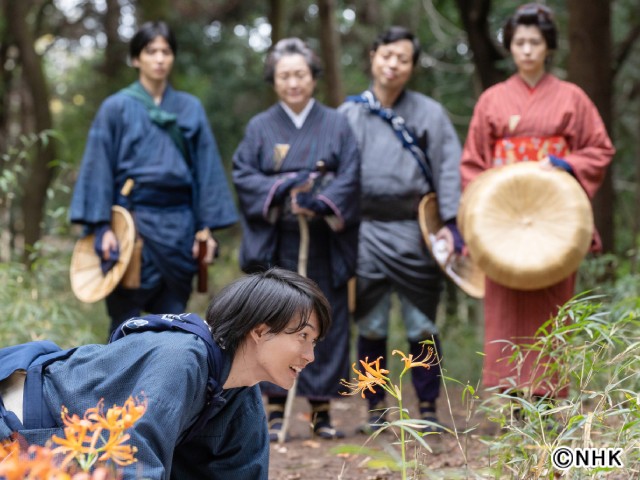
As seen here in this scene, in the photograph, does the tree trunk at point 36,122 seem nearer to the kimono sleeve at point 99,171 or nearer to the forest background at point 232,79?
the forest background at point 232,79

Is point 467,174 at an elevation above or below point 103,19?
below

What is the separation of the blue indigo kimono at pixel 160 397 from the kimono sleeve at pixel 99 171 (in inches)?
91.1

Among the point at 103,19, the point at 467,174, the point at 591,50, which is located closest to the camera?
the point at 467,174

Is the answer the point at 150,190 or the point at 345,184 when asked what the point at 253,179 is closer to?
the point at 345,184

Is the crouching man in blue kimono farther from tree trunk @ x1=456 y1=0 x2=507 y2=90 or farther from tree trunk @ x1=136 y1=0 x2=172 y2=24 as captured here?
tree trunk @ x1=136 y1=0 x2=172 y2=24

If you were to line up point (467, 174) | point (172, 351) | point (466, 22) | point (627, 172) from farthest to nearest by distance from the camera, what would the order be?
point (627, 172) < point (466, 22) < point (467, 174) < point (172, 351)

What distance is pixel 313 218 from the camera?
15.8 ft

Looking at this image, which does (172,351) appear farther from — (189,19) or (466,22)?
(189,19)

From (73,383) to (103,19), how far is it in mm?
11197

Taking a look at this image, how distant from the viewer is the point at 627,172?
10641 mm

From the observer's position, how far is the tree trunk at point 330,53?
354 inches

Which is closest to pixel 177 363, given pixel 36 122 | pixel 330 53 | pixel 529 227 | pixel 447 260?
pixel 529 227

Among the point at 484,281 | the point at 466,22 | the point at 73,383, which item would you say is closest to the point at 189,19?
the point at 466,22

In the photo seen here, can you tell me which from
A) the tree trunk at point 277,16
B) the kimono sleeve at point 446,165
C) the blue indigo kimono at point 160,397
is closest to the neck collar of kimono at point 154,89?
the kimono sleeve at point 446,165
